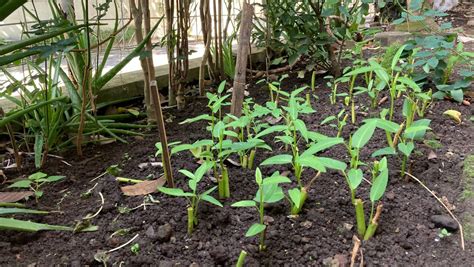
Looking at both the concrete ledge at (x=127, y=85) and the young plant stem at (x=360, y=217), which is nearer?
the young plant stem at (x=360, y=217)

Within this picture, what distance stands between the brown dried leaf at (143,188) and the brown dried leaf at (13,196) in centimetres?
27

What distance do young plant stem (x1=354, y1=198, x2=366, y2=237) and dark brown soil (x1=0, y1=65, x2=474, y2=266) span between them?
23 mm

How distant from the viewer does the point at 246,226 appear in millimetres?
1047

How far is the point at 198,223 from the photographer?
1.06m

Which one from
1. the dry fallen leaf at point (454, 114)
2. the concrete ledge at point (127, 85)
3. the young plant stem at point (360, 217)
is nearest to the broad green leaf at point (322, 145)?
the young plant stem at point (360, 217)

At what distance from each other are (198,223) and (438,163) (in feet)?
2.57

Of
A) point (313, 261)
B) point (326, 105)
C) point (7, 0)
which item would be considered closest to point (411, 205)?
point (313, 261)

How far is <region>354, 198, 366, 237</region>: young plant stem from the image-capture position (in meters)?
0.98

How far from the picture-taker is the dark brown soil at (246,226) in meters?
0.95

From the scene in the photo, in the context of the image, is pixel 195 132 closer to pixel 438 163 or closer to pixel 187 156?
pixel 187 156

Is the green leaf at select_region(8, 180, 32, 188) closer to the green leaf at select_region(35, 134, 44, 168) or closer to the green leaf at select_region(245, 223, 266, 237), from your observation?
the green leaf at select_region(35, 134, 44, 168)

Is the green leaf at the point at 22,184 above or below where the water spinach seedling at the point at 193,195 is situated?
below

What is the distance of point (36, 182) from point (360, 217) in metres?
0.90

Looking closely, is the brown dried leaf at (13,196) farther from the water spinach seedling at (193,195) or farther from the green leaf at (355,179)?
the green leaf at (355,179)
